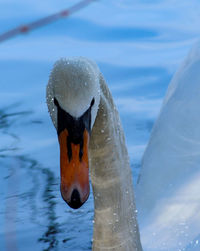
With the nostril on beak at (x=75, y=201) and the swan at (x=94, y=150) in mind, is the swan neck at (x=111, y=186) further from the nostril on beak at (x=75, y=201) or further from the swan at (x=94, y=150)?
the nostril on beak at (x=75, y=201)

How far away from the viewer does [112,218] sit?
1.93 m

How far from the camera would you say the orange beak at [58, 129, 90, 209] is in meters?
1.40

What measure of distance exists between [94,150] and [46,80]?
10.2 ft

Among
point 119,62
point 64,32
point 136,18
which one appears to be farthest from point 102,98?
point 136,18

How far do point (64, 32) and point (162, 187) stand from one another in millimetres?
4037

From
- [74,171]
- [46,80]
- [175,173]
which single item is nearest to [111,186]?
[74,171]

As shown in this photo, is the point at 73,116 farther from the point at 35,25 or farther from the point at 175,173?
the point at 175,173

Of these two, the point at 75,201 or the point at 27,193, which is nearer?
the point at 75,201

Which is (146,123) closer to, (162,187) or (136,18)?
(162,187)

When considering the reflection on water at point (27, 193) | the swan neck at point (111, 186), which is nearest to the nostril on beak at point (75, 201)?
the swan neck at point (111, 186)

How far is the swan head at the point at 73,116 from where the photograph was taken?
144cm

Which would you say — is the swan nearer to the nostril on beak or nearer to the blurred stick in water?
the nostril on beak

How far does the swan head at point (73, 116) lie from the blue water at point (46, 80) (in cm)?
13

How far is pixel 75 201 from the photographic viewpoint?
1386mm
